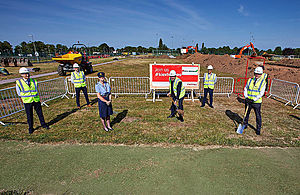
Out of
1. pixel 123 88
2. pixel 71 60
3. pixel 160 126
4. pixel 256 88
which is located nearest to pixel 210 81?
pixel 256 88

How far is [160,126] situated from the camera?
5.80m

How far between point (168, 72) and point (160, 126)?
3.78m

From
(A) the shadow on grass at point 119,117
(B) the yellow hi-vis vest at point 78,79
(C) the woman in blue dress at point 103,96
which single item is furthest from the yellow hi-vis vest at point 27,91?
(A) the shadow on grass at point 119,117

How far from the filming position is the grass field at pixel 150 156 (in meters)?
3.26

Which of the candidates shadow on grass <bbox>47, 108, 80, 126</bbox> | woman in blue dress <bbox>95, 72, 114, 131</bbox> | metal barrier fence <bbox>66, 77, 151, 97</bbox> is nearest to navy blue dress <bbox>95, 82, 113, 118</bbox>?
woman in blue dress <bbox>95, 72, 114, 131</bbox>

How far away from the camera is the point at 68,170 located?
371 centimetres

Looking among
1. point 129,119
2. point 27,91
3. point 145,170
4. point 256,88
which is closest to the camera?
point 145,170

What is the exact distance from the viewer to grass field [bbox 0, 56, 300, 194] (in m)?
3.26

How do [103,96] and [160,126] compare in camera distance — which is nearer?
[103,96]

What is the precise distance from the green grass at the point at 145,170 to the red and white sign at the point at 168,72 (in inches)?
190

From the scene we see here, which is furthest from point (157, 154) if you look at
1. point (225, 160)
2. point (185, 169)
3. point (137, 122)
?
point (137, 122)

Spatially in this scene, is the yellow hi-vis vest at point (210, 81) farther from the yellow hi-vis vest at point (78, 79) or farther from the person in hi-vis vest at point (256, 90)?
the yellow hi-vis vest at point (78, 79)

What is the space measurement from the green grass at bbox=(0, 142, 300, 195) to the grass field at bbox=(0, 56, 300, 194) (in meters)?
0.02

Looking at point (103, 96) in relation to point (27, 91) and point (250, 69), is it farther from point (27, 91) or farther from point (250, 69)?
point (250, 69)
